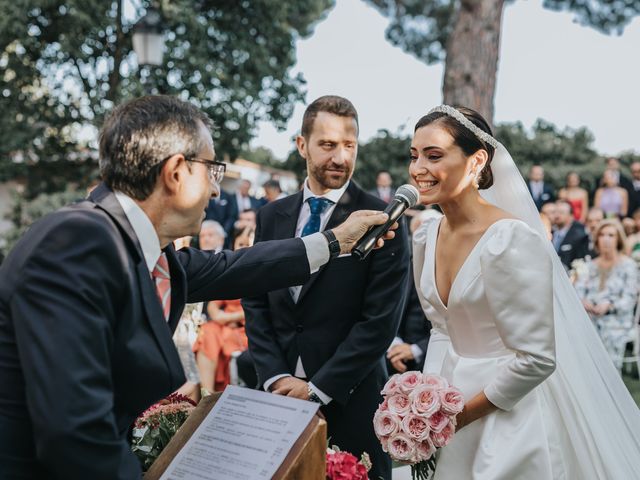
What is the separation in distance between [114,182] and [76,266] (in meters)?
0.42

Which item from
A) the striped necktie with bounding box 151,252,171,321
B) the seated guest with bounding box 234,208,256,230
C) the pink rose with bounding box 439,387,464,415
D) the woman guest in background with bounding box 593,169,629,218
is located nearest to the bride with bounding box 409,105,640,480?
the pink rose with bounding box 439,387,464,415

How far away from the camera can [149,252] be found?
2324 mm

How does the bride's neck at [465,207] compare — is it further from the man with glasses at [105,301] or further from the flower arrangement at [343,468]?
the man with glasses at [105,301]

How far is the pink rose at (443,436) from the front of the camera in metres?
3.02

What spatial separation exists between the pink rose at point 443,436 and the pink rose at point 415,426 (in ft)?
0.13

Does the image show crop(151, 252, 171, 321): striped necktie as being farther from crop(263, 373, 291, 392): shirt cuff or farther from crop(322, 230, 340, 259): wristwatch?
crop(263, 373, 291, 392): shirt cuff

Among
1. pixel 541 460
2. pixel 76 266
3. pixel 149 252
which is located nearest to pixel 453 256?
pixel 541 460

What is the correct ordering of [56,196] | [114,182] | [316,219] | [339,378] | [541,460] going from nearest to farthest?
[114,182]
[541,460]
[339,378]
[316,219]
[56,196]

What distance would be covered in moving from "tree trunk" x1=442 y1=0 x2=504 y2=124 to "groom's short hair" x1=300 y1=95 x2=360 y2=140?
326 inches

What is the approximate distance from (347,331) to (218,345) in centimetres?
421

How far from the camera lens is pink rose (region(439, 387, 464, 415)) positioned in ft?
9.90

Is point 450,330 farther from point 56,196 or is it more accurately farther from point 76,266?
point 56,196

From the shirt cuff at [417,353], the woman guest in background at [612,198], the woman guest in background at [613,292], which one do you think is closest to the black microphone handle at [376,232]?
the shirt cuff at [417,353]

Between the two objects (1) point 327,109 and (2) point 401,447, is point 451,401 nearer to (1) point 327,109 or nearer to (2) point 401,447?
(2) point 401,447
